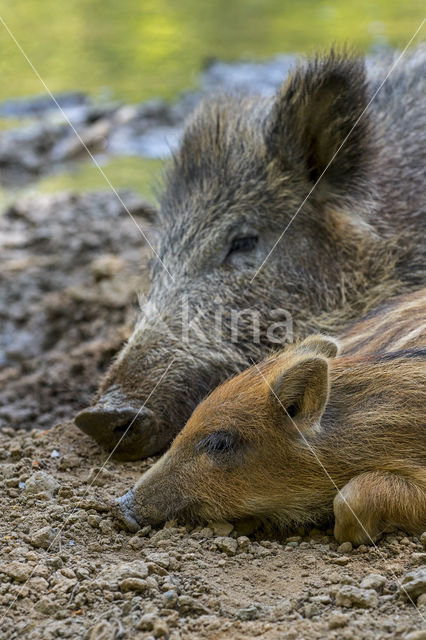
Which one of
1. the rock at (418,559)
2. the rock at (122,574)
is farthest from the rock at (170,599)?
the rock at (418,559)

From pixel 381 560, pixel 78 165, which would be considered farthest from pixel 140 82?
pixel 381 560

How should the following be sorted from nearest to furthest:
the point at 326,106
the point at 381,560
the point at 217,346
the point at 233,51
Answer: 1. the point at 381,560
2. the point at 217,346
3. the point at 326,106
4. the point at 233,51

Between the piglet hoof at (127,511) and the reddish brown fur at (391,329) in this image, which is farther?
the reddish brown fur at (391,329)

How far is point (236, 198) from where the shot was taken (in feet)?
17.9

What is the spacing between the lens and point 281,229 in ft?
17.7

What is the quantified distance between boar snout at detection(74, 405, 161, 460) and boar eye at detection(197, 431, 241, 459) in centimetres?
63

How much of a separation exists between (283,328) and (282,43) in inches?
450

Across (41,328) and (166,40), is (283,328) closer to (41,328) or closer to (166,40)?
(41,328)

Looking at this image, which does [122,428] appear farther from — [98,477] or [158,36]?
[158,36]

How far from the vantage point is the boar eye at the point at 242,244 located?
17.7 feet

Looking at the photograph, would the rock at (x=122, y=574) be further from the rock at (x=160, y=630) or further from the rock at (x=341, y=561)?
the rock at (x=341, y=561)

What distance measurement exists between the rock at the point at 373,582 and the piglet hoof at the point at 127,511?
1070 millimetres

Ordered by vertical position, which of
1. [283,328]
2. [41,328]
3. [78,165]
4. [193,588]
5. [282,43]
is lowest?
[193,588]

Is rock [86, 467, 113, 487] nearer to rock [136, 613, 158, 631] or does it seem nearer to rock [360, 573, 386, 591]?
rock [136, 613, 158, 631]
